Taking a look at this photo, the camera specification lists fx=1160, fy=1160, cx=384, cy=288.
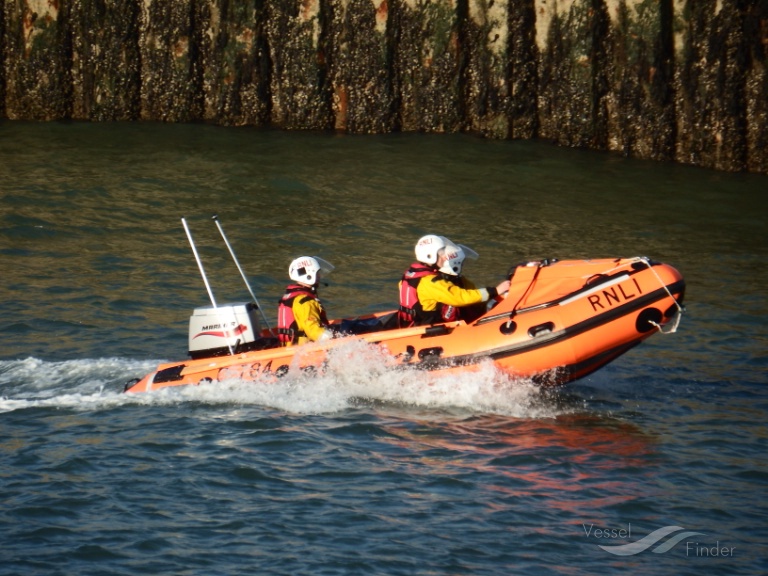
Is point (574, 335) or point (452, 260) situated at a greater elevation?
point (452, 260)

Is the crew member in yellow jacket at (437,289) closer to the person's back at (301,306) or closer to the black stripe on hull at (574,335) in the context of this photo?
the black stripe on hull at (574,335)

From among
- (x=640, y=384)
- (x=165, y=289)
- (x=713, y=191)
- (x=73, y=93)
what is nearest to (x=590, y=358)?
(x=640, y=384)

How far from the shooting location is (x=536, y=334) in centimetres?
995

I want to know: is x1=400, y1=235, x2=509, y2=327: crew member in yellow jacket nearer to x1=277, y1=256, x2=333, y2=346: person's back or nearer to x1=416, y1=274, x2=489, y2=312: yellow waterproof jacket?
x1=416, y1=274, x2=489, y2=312: yellow waterproof jacket

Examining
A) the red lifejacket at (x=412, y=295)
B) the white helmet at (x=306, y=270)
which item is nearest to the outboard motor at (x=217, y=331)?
the white helmet at (x=306, y=270)

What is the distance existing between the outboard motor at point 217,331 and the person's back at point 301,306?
396mm

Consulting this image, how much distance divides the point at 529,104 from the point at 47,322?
30.5 feet

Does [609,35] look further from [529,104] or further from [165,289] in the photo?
[165,289]

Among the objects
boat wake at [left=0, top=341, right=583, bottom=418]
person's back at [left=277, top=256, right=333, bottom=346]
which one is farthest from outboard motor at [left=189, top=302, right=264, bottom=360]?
boat wake at [left=0, top=341, right=583, bottom=418]

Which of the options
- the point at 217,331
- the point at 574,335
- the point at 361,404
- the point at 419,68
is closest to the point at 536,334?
the point at 574,335

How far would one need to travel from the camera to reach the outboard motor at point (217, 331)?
35.3 feet

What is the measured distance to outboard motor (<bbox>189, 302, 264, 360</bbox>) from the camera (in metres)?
10.8

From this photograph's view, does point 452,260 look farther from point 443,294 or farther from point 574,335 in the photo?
point 574,335

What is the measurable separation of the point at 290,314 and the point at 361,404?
3.98ft
